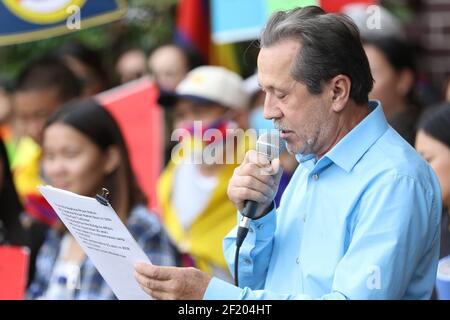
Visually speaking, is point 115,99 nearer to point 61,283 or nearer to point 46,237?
point 46,237

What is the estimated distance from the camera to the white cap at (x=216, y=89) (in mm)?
5688

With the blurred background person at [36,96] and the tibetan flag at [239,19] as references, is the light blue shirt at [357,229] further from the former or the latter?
the blurred background person at [36,96]

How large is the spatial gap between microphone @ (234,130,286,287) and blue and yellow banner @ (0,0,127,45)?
9.75ft

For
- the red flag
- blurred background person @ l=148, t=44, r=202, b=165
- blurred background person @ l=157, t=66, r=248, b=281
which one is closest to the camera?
blurred background person @ l=157, t=66, r=248, b=281

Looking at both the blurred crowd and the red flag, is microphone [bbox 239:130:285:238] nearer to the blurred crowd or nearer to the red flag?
the blurred crowd

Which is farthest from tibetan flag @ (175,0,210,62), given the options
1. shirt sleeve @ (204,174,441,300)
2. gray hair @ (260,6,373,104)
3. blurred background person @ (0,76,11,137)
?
shirt sleeve @ (204,174,441,300)

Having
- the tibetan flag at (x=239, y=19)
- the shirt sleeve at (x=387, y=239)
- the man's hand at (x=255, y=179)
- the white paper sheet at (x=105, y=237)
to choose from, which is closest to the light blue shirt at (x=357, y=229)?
the shirt sleeve at (x=387, y=239)

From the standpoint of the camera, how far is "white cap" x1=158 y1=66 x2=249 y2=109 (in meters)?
5.69

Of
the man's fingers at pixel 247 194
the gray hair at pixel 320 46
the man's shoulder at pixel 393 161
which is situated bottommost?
the man's fingers at pixel 247 194

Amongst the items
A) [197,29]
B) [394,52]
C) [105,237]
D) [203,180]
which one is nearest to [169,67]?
[197,29]

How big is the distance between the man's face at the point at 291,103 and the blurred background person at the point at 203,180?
237 centimetres

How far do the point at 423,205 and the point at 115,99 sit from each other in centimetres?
366

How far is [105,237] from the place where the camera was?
2.94 meters

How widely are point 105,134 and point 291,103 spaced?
2204 mm
